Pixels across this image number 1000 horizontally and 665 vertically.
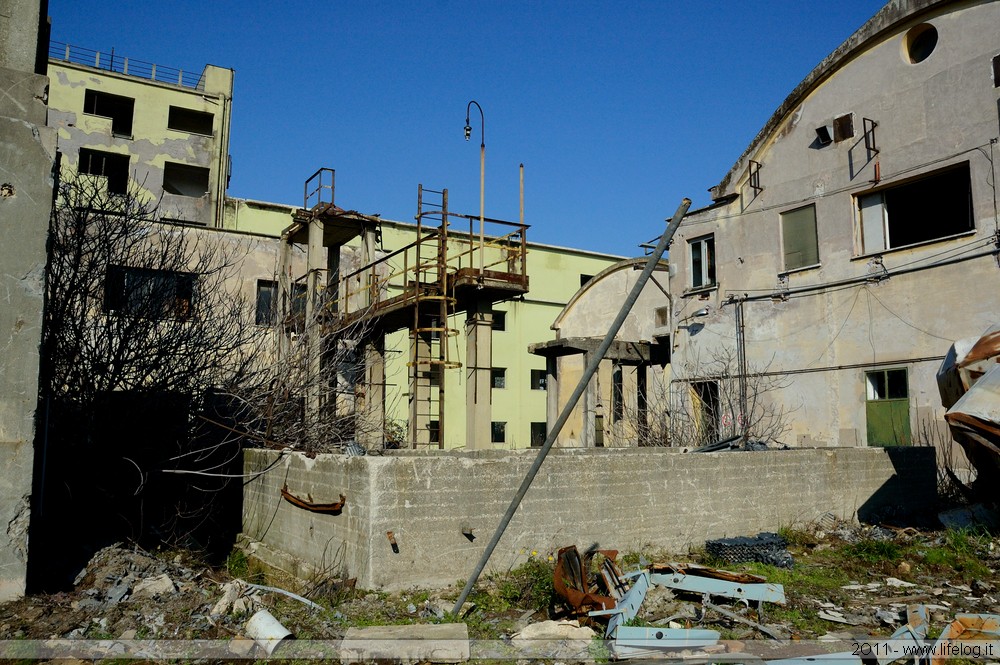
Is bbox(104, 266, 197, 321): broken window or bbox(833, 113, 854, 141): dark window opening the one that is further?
bbox(833, 113, 854, 141): dark window opening

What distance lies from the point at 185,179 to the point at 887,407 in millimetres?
31013

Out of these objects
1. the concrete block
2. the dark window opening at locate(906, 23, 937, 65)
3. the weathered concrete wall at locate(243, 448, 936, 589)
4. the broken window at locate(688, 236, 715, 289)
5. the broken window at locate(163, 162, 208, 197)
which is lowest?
the concrete block

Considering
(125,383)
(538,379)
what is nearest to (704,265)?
(125,383)

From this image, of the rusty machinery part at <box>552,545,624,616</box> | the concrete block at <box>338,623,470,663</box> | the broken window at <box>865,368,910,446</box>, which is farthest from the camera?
A: the broken window at <box>865,368,910,446</box>

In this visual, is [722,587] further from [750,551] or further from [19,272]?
[19,272]

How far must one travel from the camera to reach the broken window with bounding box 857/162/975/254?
48.3 ft

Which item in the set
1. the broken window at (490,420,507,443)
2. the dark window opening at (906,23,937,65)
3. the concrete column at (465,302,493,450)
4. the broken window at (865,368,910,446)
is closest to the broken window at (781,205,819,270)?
the broken window at (865,368,910,446)

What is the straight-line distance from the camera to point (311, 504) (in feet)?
29.8

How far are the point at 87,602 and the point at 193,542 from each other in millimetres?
3997

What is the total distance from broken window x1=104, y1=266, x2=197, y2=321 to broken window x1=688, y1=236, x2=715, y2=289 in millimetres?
11761

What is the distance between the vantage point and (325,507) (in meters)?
8.68

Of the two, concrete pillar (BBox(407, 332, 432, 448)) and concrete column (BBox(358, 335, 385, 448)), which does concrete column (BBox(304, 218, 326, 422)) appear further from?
concrete pillar (BBox(407, 332, 432, 448))

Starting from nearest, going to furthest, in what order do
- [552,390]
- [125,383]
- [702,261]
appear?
[125,383], [702,261], [552,390]

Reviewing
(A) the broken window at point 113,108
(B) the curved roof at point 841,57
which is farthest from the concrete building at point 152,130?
(B) the curved roof at point 841,57
